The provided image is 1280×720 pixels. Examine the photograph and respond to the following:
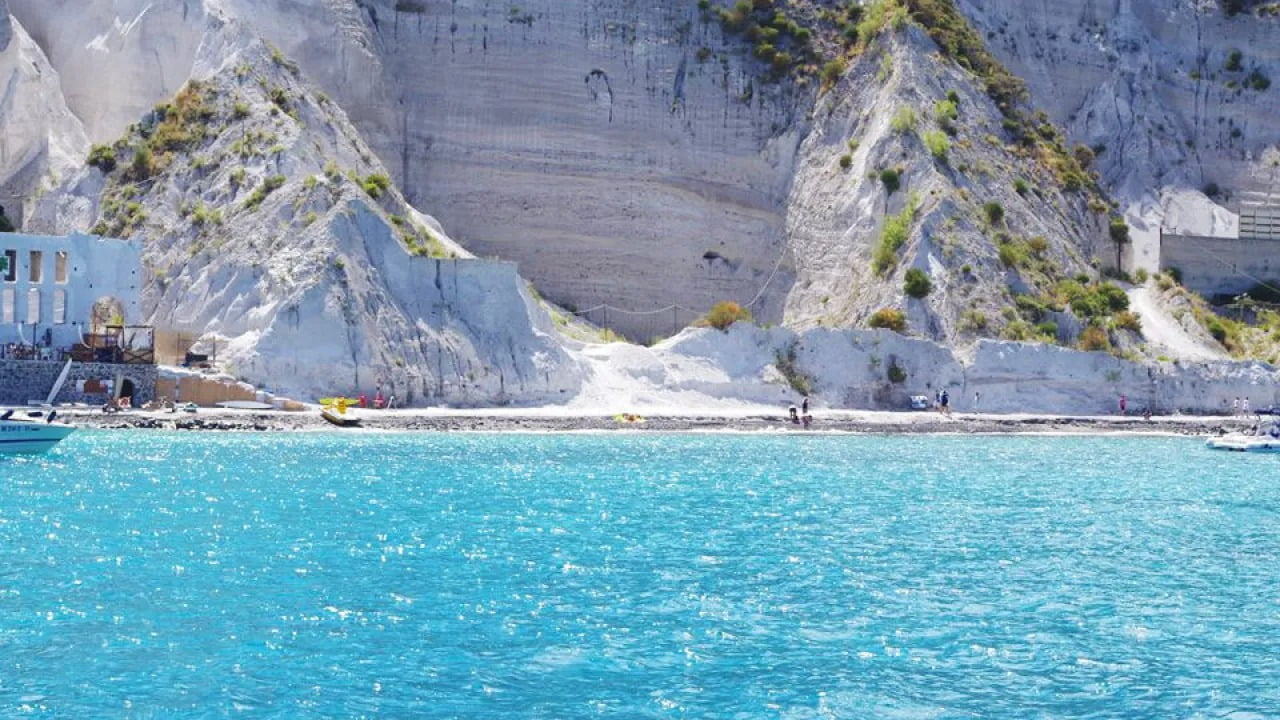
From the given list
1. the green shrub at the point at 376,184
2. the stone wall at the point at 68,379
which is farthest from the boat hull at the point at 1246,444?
the stone wall at the point at 68,379

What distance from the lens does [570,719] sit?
50.8 feet

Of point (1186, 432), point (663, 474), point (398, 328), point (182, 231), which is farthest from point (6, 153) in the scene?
point (1186, 432)

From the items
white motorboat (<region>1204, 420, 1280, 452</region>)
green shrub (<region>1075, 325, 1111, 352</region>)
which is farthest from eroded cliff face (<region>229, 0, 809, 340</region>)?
white motorboat (<region>1204, 420, 1280, 452</region>)

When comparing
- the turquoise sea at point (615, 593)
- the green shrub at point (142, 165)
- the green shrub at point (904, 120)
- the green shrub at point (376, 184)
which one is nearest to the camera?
the turquoise sea at point (615, 593)

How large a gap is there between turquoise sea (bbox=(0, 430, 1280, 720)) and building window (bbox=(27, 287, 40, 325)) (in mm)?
13336

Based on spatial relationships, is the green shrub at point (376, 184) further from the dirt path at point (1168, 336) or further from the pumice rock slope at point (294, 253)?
the dirt path at point (1168, 336)

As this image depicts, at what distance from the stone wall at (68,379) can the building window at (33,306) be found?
106 inches

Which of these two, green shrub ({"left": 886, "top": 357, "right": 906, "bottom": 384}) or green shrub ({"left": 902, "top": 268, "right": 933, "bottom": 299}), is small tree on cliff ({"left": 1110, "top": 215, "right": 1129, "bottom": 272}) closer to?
green shrub ({"left": 902, "top": 268, "right": 933, "bottom": 299})

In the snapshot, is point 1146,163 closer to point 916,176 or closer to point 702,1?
point 916,176

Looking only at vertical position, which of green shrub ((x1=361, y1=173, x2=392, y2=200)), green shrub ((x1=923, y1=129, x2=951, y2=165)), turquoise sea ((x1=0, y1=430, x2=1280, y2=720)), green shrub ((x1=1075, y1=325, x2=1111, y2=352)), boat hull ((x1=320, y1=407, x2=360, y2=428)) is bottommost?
turquoise sea ((x1=0, y1=430, x2=1280, y2=720))

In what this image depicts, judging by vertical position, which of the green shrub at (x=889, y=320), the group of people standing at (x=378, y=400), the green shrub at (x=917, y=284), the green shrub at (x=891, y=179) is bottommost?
the group of people standing at (x=378, y=400)

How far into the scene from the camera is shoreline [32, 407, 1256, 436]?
151ft

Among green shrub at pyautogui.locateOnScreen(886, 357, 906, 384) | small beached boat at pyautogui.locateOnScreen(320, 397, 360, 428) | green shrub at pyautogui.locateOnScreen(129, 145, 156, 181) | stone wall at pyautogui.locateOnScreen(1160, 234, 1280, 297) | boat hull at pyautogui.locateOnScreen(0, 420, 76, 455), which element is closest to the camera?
boat hull at pyautogui.locateOnScreen(0, 420, 76, 455)

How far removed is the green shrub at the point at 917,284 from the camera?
2314 inches
